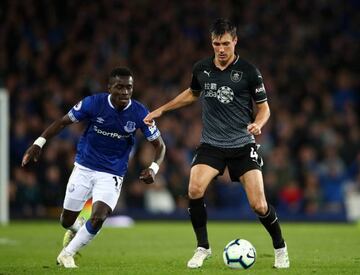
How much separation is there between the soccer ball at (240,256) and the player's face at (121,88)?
6.80 feet

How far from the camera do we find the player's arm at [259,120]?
9188mm

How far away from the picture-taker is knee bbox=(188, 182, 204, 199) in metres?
9.79

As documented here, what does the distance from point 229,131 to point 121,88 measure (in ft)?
4.38

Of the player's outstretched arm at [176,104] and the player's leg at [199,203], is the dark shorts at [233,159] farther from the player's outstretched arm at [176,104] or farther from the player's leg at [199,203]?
the player's outstretched arm at [176,104]

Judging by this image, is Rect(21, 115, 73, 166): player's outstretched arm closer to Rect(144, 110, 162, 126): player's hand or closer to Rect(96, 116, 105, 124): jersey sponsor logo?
Rect(96, 116, 105, 124): jersey sponsor logo

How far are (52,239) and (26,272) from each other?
6615 millimetres

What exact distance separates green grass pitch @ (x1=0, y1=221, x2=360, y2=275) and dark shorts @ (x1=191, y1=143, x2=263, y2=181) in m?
1.10

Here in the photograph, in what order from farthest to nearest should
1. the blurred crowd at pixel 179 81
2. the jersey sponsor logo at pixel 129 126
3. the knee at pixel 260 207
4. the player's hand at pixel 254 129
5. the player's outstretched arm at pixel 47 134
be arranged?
the blurred crowd at pixel 179 81, the jersey sponsor logo at pixel 129 126, the player's outstretched arm at pixel 47 134, the knee at pixel 260 207, the player's hand at pixel 254 129

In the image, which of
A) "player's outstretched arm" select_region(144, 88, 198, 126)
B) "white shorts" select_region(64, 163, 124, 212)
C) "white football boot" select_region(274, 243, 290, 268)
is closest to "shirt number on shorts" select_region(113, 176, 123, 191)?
"white shorts" select_region(64, 163, 124, 212)

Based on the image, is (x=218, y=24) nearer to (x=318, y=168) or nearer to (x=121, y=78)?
(x=121, y=78)

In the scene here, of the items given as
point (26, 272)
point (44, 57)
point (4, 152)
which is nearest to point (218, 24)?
point (26, 272)

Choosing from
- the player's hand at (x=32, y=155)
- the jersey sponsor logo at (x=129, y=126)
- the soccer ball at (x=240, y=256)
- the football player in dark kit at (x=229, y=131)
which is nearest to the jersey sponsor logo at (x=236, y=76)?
Result: the football player in dark kit at (x=229, y=131)

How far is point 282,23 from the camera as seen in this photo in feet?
84.7

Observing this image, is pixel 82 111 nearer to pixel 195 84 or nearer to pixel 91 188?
pixel 91 188
